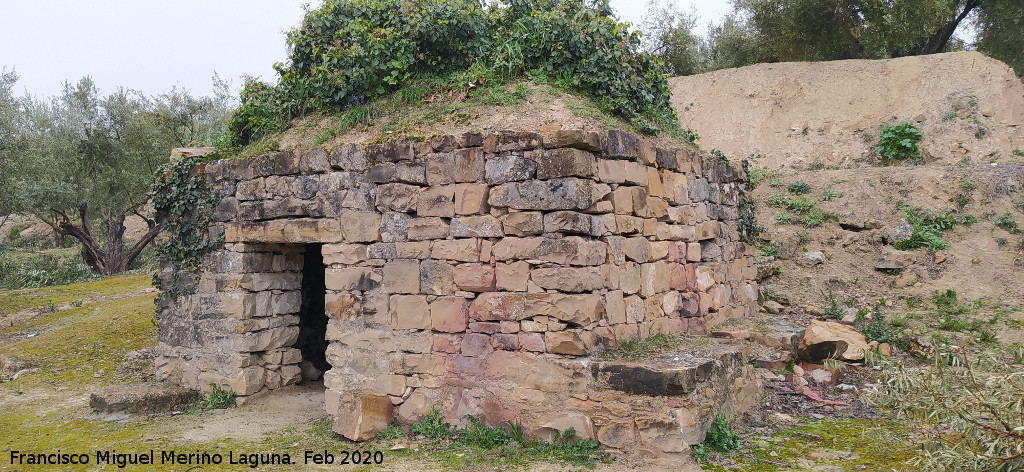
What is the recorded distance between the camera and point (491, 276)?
237 inches

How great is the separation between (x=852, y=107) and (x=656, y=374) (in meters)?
16.5

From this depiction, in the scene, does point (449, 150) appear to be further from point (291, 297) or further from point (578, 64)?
point (291, 297)

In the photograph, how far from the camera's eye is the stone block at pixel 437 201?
6238 millimetres

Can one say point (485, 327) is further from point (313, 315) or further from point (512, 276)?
point (313, 315)

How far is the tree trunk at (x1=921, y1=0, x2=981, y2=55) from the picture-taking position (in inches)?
815

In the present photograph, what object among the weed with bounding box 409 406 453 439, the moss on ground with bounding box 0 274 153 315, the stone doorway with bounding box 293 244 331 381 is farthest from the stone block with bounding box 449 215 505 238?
the moss on ground with bounding box 0 274 153 315

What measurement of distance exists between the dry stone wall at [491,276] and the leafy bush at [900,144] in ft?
38.2

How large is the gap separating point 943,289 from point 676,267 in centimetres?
619

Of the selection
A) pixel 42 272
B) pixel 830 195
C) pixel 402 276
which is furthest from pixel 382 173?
pixel 42 272

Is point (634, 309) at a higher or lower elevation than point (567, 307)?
lower

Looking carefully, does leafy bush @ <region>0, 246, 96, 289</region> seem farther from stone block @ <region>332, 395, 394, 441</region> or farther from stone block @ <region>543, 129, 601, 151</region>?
stone block @ <region>543, 129, 601, 151</region>

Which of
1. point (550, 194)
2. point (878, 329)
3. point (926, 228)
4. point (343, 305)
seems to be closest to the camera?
point (550, 194)

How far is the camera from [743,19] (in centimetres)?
2369

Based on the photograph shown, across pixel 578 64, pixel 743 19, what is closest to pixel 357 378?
pixel 578 64
